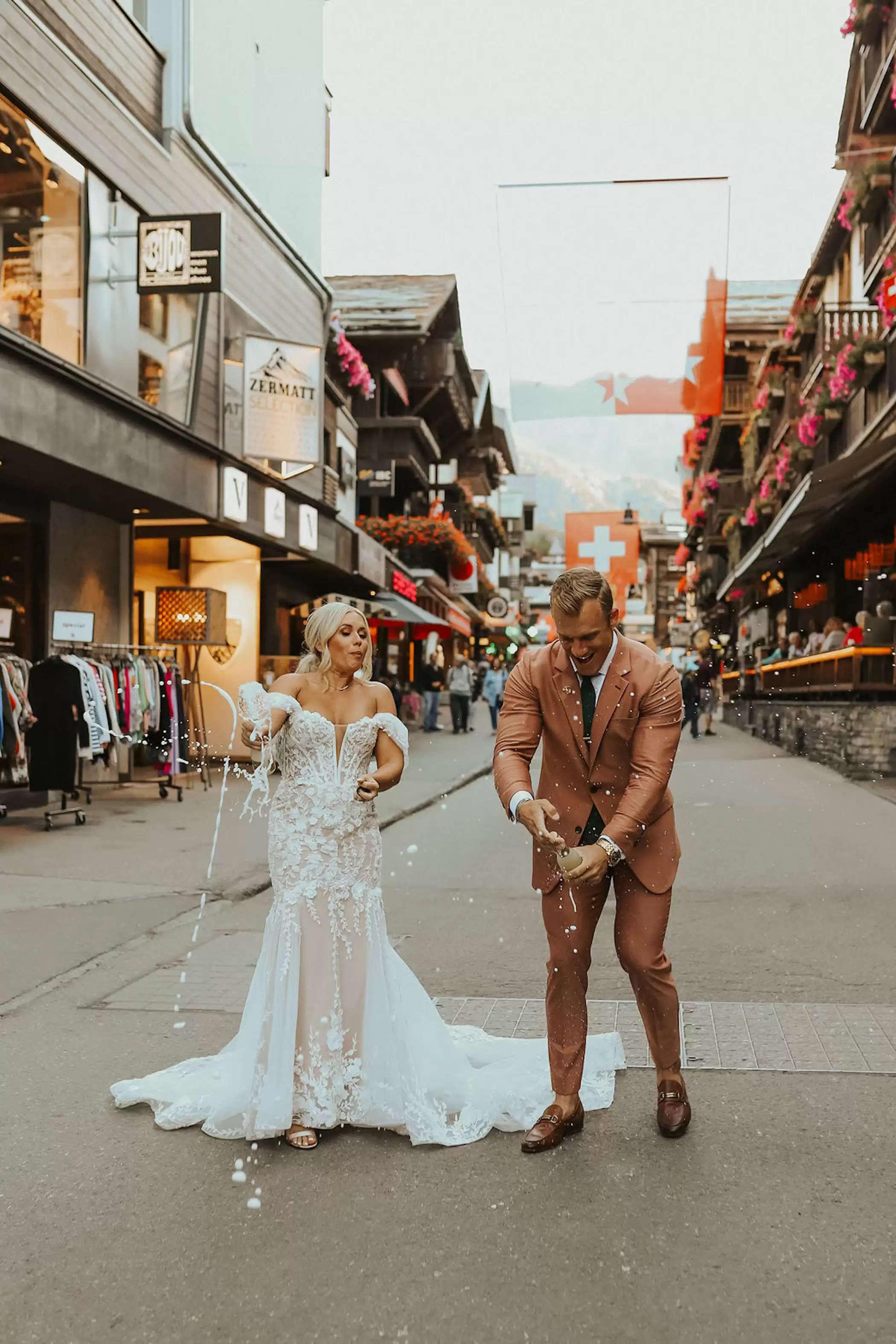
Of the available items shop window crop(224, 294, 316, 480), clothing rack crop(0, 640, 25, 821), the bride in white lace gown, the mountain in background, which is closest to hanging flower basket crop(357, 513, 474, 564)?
shop window crop(224, 294, 316, 480)

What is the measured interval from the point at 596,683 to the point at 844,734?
54.3 ft

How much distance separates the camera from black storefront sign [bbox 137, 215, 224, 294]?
1554 centimetres

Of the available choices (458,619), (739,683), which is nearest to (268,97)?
(739,683)

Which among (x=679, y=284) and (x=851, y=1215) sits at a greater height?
(x=679, y=284)

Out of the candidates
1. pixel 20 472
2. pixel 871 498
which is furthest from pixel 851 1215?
pixel 871 498

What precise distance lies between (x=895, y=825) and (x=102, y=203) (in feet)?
36.8

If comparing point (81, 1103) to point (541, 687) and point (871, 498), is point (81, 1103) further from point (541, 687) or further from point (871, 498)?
point (871, 498)

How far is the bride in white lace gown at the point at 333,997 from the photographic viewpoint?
4488 mm

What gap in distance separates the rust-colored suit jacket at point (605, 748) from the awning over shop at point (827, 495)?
44.5 ft

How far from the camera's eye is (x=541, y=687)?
448 cm

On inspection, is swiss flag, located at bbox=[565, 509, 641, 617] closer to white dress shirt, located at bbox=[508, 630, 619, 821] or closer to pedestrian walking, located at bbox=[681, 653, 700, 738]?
white dress shirt, located at bbox=[508, 630, 619, 821]

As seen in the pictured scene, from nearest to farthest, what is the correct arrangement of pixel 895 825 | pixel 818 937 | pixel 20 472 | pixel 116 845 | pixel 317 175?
pixel 818 937 < pixel 116 845 < pixel 895 825 < pixel 20 472 < pixel 317 175

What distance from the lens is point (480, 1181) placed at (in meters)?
3.99

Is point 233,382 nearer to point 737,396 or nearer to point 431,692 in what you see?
point 431,692
